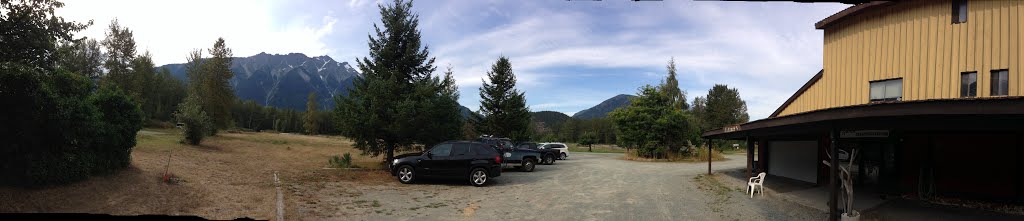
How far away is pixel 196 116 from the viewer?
22.0 meters

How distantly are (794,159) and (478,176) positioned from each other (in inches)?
428

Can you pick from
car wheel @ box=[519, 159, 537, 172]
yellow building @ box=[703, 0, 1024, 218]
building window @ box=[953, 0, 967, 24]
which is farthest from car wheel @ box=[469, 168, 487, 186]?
building window @ box=[953, 0, 967, 24]

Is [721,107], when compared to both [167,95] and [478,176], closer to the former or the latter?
[478,176]

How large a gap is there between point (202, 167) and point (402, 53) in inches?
323

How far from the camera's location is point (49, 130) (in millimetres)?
8805

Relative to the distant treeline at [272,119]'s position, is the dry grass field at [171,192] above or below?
below

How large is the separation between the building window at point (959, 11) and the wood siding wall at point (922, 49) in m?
0.10

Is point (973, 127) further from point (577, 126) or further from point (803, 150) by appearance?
point (577, 126)

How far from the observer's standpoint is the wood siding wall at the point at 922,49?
11.2m

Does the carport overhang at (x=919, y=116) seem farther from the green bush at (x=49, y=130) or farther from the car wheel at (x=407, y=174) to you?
the green bush at (x=49, y=130)

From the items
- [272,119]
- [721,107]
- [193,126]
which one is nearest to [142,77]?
[193,126]

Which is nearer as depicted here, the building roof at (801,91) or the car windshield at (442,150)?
the car windshield at (442,150)

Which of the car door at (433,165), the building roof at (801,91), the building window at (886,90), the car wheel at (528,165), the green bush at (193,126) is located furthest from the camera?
the green bush at (193,126)

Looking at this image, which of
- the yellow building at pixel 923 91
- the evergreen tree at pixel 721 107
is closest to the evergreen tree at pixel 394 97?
the yellow building at pixel 923 91
